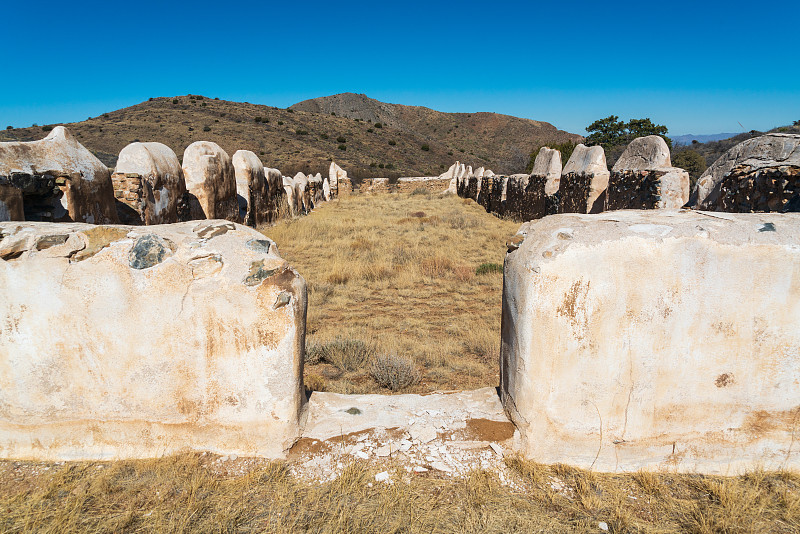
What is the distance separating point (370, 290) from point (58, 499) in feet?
14.1

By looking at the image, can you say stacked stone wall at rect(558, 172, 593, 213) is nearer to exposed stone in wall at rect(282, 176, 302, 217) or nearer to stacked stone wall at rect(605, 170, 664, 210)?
stacked stone wall at rect(605, 170, 664, 210)

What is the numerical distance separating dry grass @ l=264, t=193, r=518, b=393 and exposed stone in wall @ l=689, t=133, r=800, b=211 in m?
2.45

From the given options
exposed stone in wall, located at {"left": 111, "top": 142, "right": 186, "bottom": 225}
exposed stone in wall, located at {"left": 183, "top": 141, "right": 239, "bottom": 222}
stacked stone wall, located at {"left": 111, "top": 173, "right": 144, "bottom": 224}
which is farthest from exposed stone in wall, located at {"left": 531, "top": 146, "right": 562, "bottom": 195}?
Result: stacked stone wall, located at {"left": 111, "top": 173, "right": 144, "bottom": 224}

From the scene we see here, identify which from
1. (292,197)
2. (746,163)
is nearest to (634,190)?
(746,163)

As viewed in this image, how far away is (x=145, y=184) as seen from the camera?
230 inches

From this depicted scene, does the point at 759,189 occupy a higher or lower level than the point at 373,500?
higher

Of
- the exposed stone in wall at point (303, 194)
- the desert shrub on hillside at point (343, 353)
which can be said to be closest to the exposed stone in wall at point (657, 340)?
the desert shrub on hillside at point (343, 353)

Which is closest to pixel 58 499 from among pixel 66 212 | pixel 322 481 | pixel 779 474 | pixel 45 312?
pixel 45 312

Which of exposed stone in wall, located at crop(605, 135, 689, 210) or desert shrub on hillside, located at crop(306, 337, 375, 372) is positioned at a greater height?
exposed stone in wall, located at crop(605, 135, 689, 210)

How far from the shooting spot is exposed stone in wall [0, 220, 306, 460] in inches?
74.1

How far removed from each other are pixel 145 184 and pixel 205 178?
6.10ft

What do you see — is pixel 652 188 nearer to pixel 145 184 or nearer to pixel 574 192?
pixel 574 192

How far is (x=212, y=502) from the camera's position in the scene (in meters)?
1.74

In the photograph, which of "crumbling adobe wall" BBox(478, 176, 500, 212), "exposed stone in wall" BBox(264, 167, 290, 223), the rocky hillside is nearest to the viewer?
"exposed stone in wall" BBox(264, 167, 290, 223)
